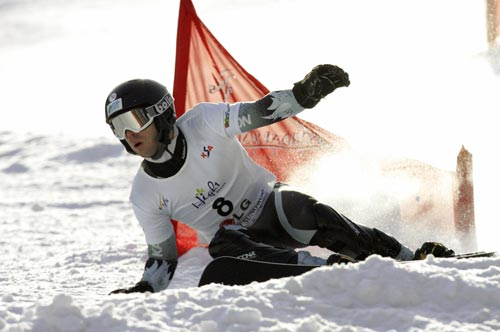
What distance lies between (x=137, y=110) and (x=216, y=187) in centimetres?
66

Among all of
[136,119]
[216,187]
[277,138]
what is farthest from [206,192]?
[277,138]

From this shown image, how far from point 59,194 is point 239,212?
13036mm

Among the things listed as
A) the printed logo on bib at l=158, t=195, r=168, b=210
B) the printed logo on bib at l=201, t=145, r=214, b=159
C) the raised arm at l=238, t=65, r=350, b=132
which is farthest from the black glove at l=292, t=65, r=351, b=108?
the printed logo on bib at l=158, t=195, r=168, b=210

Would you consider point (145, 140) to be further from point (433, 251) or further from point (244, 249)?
point (433, 251)

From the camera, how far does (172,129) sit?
16.6ft

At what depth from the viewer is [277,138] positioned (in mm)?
7750

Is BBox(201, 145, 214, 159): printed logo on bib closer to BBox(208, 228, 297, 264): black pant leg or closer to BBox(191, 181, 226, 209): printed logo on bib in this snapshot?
Result: BBox(191, 181, 226, 209): printed logo on bib

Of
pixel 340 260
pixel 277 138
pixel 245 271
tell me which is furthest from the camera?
pixel 277 138

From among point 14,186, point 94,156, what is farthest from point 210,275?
point 94,156

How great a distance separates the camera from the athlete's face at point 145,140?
197 inches

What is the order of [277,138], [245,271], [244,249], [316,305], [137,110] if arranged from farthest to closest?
1. [277,138]
2. [137,110]
3. [244,249]
4. [245,271]
5. [316,305]

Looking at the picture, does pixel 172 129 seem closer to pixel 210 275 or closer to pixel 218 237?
pixel 218 237

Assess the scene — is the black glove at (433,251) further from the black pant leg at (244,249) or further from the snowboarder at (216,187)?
the black pant leg at (244,249)

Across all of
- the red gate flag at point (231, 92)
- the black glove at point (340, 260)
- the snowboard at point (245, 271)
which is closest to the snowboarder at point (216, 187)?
the snowboard at point (245, 271)
